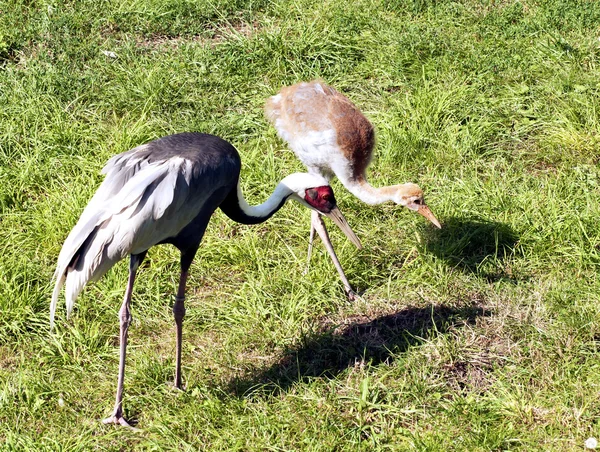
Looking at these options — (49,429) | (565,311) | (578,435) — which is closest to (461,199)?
(565,311)

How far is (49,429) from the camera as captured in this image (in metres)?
4.76

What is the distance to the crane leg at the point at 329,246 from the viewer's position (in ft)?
18.2

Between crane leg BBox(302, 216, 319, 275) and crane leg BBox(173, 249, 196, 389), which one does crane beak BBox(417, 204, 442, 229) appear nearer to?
crane leg BBox(302, 216, 319, 275)

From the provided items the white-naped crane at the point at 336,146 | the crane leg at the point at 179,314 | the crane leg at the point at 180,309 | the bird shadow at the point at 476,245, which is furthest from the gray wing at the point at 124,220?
the bird shadow at the point at 476,245

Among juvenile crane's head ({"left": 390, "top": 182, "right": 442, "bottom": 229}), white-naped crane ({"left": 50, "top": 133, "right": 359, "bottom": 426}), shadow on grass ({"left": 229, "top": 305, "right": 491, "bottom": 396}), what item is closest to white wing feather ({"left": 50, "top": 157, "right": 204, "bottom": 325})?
white-naped crane ({"left": 50, "top": 133, "right": 359, "bottom": 426})

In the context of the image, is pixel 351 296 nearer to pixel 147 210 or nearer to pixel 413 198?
pixel 413 198

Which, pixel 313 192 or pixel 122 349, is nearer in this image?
pixel 122 349

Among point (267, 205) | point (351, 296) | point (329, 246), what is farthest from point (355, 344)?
point (267, 205)

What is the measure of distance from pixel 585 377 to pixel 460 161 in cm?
212

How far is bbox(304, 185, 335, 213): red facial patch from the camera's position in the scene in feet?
17.8

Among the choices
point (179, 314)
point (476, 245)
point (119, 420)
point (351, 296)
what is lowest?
point (119, 420)

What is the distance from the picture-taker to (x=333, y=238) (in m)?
5.97

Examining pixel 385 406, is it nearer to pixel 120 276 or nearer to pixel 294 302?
pixel 294 302

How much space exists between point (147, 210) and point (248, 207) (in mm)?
887
